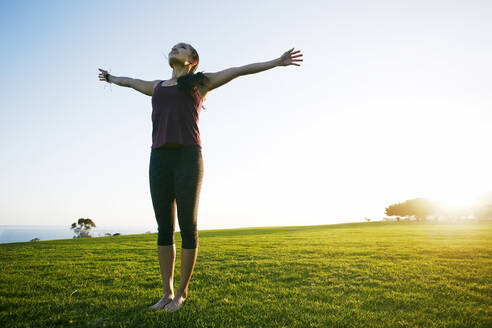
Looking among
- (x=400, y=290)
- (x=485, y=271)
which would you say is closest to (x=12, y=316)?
(x=400, y=290)

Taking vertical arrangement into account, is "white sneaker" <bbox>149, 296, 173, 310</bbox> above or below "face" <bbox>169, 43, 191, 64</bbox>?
below

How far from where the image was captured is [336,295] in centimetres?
374

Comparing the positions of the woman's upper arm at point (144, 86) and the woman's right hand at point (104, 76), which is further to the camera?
the woman's right hand at point (104, 76)

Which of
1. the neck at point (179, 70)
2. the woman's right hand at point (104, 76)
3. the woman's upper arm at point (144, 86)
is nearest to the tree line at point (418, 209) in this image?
the neck at point (179, 70)

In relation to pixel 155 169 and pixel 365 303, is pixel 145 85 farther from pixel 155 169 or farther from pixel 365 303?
pixel 365 303

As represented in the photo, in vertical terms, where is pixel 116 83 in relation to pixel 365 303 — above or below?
above

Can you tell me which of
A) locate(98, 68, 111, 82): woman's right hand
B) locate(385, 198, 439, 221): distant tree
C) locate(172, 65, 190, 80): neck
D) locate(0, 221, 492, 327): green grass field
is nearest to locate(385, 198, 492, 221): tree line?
locate(385, 198, 439, 221): distant tree

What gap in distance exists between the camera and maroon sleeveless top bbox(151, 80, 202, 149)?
3.11 meters

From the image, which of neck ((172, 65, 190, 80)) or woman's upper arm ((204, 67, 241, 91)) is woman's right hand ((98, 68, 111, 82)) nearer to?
neck ((172, 65, 190, 80))

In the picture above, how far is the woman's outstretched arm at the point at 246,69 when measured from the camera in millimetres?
3250

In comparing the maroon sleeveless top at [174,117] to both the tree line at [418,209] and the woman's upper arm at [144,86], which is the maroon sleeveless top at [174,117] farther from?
the tree line at [418,209]

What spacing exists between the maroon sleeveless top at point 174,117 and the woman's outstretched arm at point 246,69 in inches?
11.1

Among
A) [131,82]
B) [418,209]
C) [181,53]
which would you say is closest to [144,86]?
[131,82]

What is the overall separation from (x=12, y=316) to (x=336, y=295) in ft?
12.6
